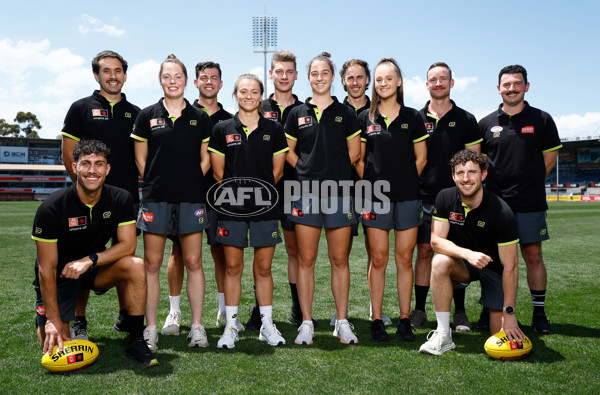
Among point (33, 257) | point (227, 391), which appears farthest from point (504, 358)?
point (33, 257)

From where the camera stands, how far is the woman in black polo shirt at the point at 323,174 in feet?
12.7

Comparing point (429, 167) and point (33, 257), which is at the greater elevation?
point (429, 167)

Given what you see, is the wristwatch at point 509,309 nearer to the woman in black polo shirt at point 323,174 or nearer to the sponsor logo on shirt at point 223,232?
the woman in black polo shirt at point 323,174

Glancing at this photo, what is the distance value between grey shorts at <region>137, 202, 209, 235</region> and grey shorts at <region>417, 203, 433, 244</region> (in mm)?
2099

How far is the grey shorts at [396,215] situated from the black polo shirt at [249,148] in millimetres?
844

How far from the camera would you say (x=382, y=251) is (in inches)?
158

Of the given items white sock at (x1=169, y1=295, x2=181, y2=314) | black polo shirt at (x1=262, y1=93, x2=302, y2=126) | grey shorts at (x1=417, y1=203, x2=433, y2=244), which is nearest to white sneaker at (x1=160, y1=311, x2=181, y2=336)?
white sock at (x1=169, y1=295, x2=181, y2=314)

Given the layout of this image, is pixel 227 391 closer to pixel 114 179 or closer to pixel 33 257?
pixel 114 179

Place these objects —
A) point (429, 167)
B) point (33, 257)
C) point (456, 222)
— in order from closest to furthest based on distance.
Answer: point (456, 222) < point (429, 167) < point (33, 257)

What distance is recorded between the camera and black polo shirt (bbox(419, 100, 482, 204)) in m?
4.30

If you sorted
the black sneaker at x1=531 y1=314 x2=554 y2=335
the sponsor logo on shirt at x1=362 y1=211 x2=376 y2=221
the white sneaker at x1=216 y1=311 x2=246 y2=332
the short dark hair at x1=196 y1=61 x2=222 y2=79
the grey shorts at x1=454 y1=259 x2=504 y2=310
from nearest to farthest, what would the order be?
the grey shorts at x1=454 y1=259 x2=504 y2=310
the sponsor logo on shirt at x1=362 y1=211 x2=376 y2=221
the black sneaker at x1=531 y1=314 x2=554 y2=335
the white sneaker at x1=216 y1=311 x2=246 y2=332
the short dark hair at x1=196 y1=61 x2=222 y2=79

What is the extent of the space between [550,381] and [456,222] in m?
1.33

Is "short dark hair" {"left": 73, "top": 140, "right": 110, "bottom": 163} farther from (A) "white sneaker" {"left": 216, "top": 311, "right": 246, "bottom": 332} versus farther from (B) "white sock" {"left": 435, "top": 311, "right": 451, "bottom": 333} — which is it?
(B) "white sock" {"left": 435, "top": 311, "right": 451, "bottom": 333}

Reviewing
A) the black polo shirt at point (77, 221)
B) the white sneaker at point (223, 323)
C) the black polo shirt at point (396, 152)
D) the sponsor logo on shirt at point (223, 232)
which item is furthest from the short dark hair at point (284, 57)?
the white sneaker at point (223, 323)
